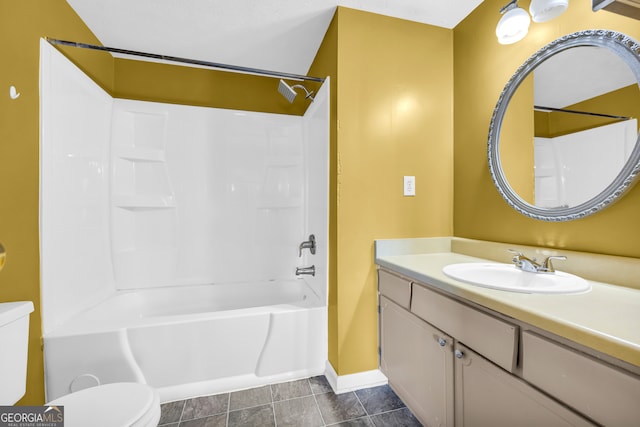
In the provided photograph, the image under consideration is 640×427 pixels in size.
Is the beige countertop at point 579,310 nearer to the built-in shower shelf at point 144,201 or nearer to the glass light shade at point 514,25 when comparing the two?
the glass light shade at point 514,25

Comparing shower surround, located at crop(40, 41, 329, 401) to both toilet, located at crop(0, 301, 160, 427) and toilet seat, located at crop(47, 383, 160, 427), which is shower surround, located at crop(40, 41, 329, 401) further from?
toilet seat, located at crop(47, 383, 160, 427)

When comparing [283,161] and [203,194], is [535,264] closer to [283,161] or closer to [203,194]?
[283,161]

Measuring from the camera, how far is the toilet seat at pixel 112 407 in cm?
89

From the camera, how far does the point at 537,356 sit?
731mm

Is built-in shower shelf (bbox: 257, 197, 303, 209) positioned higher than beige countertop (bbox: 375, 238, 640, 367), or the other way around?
built-in shower shelf (bbox: 257, 197, 303, 209)

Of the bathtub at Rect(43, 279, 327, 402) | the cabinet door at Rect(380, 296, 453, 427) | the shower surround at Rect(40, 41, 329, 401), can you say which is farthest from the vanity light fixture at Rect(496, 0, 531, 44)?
the bathtub at Rect(43, 279, 327, 402)

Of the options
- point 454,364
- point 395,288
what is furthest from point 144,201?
point 454,364

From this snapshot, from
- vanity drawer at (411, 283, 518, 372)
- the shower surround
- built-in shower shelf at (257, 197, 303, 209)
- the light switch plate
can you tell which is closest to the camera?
vanity drawer at (411, 283, 518, 372)

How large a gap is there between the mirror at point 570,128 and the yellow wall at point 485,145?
6 cm

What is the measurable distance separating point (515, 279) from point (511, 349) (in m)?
0.48

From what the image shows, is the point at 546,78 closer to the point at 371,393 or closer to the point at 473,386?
the point at 473,386

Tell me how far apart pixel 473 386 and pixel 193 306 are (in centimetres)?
212

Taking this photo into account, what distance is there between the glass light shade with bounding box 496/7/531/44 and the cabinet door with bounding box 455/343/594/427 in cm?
145

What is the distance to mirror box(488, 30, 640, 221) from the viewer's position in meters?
0.98
